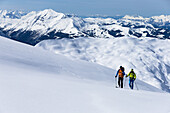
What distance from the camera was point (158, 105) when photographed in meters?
9.05

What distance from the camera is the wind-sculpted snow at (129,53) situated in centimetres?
11138

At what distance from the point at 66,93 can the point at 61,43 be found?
333 feet

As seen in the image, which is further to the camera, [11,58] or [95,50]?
[95,50]

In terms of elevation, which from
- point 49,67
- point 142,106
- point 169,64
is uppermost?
point 169,64

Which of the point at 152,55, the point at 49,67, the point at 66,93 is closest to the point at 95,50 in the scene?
the point at 152,55

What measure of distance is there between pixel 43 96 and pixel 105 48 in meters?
130

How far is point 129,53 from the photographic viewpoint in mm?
139750

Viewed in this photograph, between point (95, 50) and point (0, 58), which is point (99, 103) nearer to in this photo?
point (0, 58)

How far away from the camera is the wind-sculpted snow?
4385 inches

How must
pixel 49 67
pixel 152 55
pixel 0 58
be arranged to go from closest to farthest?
pixel 0 58, pixel 49 67, pixel 152 55

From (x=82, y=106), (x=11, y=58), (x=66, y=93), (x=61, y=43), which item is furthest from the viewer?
(x=61, y=43)

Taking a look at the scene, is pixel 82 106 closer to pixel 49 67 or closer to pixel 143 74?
pixel 49 67

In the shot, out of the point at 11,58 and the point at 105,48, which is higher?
the point at 105,48

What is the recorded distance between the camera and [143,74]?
117 metres
